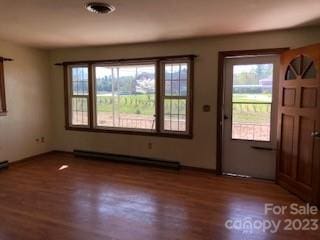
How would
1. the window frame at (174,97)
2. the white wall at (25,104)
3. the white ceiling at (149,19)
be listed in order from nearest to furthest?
the white ceiling at (149,19), the window frame at (174,97), the white wall at (25,104)

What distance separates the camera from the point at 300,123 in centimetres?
324

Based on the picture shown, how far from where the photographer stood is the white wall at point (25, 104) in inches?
183

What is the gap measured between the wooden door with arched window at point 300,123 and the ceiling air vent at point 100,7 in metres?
2.36

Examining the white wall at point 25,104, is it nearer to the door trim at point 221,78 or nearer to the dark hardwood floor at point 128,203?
the dark hardwood floor at point 128,203

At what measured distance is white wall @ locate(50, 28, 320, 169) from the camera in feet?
12.5

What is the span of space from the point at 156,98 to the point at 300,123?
2339 millimetres

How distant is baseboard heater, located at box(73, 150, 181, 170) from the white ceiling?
212 centimetres

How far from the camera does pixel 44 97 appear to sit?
5441 millimetres

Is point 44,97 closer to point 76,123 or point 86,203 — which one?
point 76,123

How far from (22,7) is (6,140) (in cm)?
283

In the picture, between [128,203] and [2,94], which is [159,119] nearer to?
[128,203]

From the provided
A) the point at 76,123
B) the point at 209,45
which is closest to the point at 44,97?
the point at 76,123

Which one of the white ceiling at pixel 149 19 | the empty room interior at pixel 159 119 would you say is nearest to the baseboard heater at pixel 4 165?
the empty room interior at pixel 159 119

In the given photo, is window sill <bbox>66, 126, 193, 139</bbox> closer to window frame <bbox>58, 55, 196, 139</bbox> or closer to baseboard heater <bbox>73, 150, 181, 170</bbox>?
window frame <bbox>58, 55, 196, 139</bbox>
